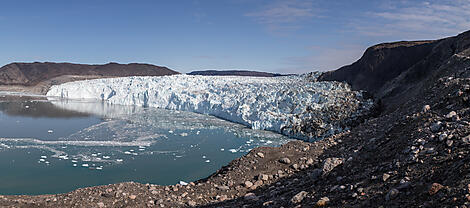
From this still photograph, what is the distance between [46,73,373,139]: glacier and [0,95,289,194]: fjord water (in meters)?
0.93

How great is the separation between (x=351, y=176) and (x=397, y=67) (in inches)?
554

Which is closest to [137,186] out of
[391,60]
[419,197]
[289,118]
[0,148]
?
[419,197]

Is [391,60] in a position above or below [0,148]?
above

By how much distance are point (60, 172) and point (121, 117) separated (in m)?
9.13

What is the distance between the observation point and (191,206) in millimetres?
4098

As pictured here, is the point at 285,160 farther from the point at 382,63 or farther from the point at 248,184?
the point at 382,63

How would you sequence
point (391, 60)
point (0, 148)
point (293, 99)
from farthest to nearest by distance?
point (391, 60) → point (293, 99) → point (0, 148)

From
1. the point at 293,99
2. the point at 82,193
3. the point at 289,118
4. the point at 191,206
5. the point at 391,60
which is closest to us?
the point at 191,206

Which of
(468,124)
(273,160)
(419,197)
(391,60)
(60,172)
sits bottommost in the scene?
(60,172)

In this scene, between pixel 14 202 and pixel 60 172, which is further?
pixel 60 172

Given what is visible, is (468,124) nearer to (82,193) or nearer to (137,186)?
(137,186)

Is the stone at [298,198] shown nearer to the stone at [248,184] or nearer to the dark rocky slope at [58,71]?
the stone at [248,184]

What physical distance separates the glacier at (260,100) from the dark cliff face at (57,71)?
31702mm

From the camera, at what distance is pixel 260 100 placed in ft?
50.0
